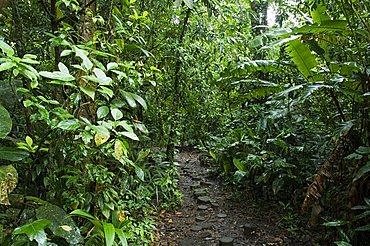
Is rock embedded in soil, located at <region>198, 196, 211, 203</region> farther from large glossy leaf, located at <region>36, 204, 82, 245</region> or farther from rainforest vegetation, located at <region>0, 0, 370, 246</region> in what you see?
large glossy leaf, located at <region>36, 204, 82, 245</region>

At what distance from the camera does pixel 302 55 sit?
348cm

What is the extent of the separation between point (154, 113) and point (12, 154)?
2.82 m

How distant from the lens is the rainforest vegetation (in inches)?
62.1

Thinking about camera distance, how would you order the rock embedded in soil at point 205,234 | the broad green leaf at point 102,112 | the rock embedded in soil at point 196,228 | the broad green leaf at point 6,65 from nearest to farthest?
the broad green leaf at point 6,65
the broad green leaf at point 102,112
the rock embedded in soil at point 205,234
the rock embedded in soil at point 196,228

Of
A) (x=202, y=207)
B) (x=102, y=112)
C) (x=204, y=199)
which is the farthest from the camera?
(x=204, y=199)

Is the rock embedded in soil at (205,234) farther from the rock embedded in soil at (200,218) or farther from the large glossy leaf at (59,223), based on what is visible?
the large glossy leaf at (59,223)

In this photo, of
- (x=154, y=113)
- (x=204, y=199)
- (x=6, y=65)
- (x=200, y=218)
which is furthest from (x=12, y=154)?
(x=204, y=199)

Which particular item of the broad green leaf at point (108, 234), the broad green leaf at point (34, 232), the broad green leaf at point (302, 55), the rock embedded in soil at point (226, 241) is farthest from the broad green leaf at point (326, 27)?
the broad green leaf at point (34, 232)

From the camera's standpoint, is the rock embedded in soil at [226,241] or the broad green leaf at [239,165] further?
the broad green leaf at [239,165]

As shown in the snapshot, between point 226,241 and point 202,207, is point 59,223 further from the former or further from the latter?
point 202,207

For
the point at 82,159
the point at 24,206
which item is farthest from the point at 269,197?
the point at 24,206

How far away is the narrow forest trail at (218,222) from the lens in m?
3.72

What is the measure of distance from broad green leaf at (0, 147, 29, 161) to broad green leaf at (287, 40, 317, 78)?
9.53 ft

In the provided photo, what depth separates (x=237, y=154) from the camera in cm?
479
